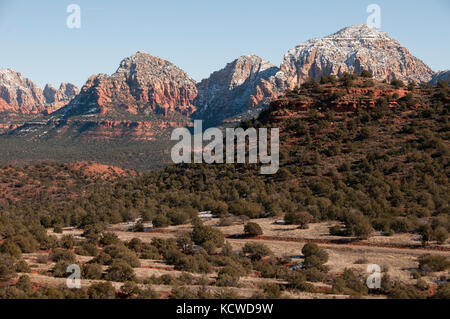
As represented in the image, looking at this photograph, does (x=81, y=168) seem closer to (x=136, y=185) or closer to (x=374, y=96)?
(x=136, y=185)

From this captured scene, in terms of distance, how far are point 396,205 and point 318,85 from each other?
117 feet

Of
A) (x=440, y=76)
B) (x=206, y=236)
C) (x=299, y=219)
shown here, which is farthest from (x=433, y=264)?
(x=440, y=76)

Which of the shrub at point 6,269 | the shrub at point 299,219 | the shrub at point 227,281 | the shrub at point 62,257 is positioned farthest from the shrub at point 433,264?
the shrub at point 6,269

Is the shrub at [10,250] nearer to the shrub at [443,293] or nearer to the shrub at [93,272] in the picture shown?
the shrub at [93,272]

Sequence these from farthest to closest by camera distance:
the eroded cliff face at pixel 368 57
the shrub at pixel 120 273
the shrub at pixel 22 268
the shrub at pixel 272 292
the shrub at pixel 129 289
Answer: the eroded cliff face at pixel 368 57
the shrub at pixel 22 268
the shrub at pixel 120 273
the shrub at pixel 129 289
the shrub at pixel 272 292

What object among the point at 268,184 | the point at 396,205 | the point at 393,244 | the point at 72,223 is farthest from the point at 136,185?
the point at 393,244

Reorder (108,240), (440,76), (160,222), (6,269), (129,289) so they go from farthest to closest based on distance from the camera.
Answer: (440,76), (160,222), (108,240), (6,269), (129,289)

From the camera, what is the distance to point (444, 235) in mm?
32438

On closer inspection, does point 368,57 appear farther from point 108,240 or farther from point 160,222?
point 108,240

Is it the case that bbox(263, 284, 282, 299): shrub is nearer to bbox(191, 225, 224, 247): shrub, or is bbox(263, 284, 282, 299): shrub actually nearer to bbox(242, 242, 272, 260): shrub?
bbox(242, 242, 272, 260): shrub

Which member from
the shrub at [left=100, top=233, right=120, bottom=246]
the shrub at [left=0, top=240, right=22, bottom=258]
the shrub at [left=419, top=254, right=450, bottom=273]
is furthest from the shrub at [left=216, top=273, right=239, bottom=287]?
the shrub at [left=100, top=233, right=120, bottom=246]

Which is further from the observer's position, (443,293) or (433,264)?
(433,264)

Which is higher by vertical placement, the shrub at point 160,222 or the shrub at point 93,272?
the shrub at point 93,272

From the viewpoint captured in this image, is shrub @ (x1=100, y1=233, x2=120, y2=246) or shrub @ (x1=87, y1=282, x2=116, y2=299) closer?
shrub @ (x1=87, y1=282, x2=116, y2=299)
